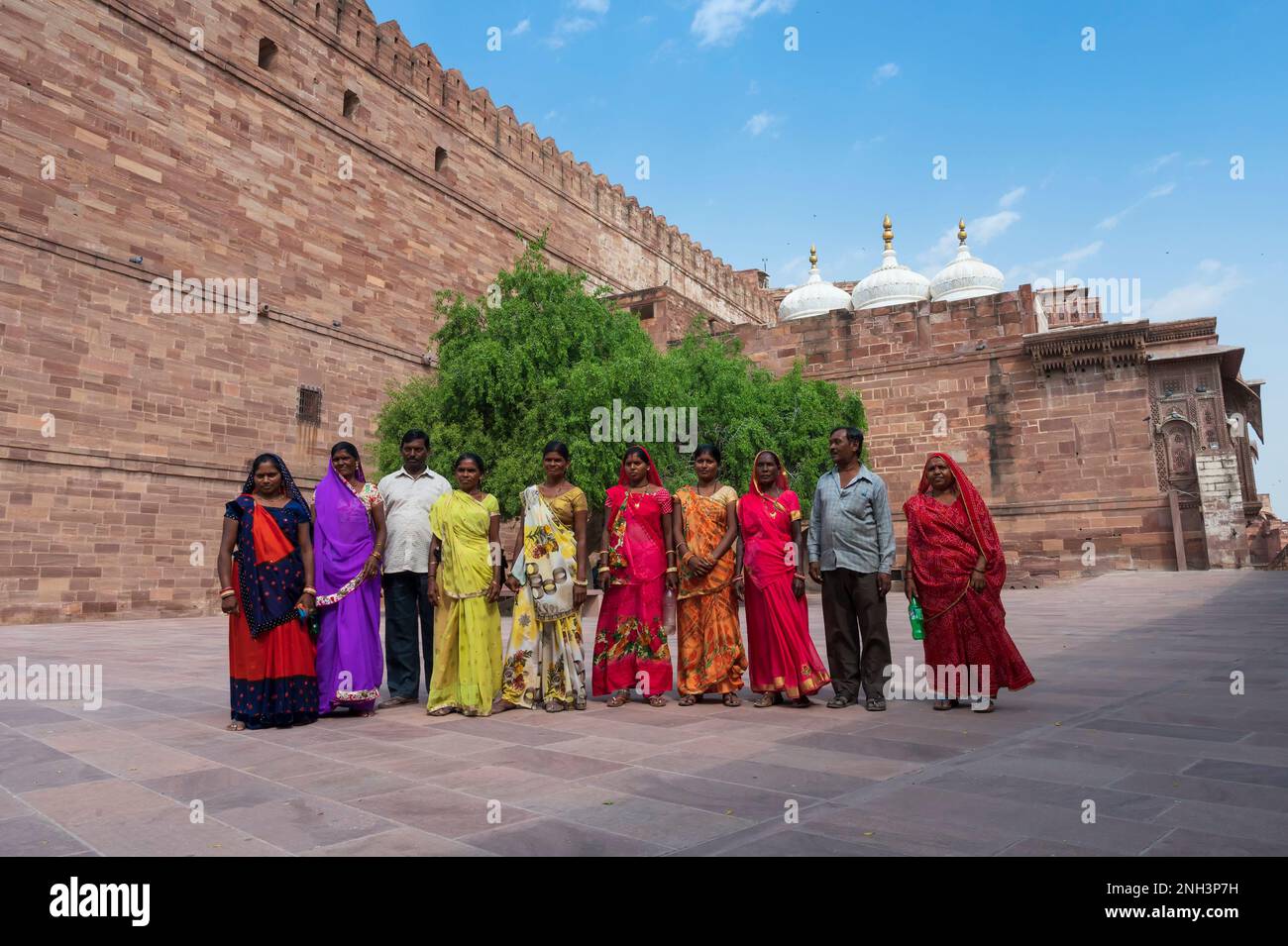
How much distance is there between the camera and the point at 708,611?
544 cm

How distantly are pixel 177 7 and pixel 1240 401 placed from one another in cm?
2686

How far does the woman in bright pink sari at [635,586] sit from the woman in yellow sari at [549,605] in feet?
0.81

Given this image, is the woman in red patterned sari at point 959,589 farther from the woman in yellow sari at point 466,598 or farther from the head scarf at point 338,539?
the head scarf at point 338,539

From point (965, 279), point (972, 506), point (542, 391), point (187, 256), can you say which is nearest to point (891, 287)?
point (965, 279)

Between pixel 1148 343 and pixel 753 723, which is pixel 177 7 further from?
pixel 1148 343

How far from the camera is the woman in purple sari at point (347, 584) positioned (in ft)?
16.5

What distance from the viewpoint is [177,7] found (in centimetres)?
1488

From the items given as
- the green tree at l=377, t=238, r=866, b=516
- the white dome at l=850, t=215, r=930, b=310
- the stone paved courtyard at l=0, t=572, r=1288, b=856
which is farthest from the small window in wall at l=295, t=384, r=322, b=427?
the white dome at l=850, t=215, r=930, b=310

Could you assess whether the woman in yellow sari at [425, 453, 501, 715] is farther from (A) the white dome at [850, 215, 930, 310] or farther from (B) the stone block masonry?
(A) the white dome at [850, 215, 930, 310]

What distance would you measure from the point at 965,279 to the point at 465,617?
1066 inches

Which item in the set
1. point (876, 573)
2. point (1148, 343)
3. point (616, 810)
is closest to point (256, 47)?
point (876, 573)

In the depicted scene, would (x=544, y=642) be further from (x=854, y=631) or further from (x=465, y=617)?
(x=854, y=631)

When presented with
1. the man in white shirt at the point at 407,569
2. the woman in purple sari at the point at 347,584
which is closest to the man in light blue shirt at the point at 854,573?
the man in white shirt at the point at 407,569

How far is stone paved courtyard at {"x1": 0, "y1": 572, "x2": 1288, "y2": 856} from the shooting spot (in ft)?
8.30
